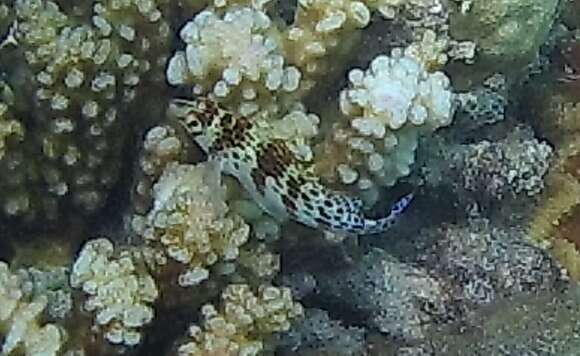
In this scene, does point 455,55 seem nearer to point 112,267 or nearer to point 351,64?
point 351,64

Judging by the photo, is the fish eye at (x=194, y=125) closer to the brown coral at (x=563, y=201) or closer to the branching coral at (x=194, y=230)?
the branching coral at (x=194, y=230)

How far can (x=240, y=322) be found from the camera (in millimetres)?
1995

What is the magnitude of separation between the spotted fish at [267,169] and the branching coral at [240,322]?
0.20m

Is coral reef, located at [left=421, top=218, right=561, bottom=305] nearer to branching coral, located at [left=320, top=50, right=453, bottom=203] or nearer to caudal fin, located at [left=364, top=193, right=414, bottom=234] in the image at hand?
caudal fin, located at [left=364, top=193, right=414, bottom=234]

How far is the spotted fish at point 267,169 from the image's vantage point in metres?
2.12

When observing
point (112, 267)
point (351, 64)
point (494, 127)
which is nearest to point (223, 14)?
point (351, 64)

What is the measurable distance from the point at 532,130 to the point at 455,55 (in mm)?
442

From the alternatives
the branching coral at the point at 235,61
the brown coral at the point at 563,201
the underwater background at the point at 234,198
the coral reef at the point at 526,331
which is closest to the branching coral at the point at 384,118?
the underwater background at the point at 234,198

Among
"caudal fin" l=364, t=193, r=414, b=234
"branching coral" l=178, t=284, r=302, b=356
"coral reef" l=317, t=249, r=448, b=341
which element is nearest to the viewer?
"branching coral" l=178, t=284, r=302, b=356

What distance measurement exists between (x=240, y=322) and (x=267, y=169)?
0.35 metres

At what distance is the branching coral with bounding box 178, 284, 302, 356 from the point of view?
198cm

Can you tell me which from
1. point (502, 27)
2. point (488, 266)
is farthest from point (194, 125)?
point (502, 27)

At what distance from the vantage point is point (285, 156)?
2.15 m

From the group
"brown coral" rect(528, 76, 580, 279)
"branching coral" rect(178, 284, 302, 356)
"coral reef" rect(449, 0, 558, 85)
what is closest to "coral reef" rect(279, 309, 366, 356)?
"branching coral" rect(178, 284, 302, 356)
